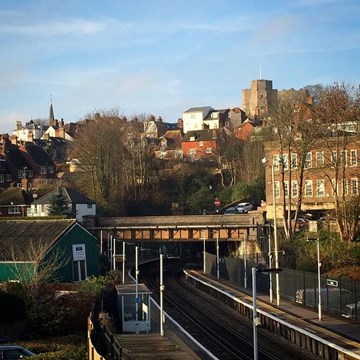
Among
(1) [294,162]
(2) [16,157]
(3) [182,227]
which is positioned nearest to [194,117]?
(2) [16,157]

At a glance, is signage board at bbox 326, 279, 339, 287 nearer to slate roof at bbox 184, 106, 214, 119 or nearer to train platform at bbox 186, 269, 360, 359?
train platform at bbox 186, 269, 360, 359

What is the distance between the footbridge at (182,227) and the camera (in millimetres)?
66581

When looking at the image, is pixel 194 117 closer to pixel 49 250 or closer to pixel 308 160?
pixel 308 160

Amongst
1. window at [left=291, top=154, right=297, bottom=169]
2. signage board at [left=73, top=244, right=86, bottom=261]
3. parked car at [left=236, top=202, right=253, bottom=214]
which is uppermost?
window at [left=291, top=154, right=297, bottom=169]

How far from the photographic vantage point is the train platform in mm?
29375

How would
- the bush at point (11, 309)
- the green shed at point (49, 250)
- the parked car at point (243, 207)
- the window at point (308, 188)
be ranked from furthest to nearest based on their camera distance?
the parked car at point (243, 207)
the window at point (308, 188)
the green shed at point (49, 250)
the bush at point (11, 309)

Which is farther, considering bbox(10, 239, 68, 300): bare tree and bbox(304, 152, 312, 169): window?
bbox(304, 152, 312, 169): window

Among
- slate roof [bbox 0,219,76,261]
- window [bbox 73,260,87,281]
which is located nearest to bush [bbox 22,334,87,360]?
slate roof [bbox 0,219,76,261]

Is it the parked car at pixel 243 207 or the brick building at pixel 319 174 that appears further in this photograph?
the parked car at pixel 243 207

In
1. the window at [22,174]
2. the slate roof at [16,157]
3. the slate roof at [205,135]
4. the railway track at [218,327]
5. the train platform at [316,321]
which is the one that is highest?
the slate roof at [205,135]

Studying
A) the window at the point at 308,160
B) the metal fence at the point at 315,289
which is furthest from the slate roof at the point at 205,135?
the metal fence at the point at 315,289

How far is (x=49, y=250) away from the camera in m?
53.5

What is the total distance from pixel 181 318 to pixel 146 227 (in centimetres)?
3054

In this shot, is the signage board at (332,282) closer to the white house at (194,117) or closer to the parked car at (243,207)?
the parked car at (243,207)
